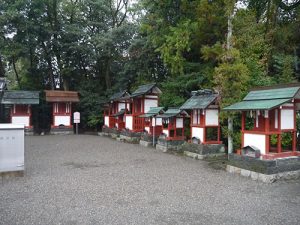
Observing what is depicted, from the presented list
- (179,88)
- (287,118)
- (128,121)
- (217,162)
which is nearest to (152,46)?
(179,88)

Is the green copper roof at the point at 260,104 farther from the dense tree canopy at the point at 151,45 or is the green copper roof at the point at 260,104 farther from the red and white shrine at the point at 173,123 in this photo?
the red and white shrine at the point at 173,123

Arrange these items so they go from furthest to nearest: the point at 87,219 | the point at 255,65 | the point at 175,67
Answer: the point at 175,67 < the point at 255,65 < the point at 87,219

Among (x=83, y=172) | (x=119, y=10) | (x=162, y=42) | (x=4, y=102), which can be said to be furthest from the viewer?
(x=119, y=10)

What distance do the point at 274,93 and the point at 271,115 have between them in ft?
2.71

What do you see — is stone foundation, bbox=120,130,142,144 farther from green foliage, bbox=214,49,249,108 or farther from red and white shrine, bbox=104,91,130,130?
green foliage, bbox=214,49,249,108

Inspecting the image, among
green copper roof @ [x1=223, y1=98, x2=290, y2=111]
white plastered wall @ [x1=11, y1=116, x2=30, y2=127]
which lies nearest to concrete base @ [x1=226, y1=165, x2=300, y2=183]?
green copper roof @ [x1=223, y1=98, x2=290, y2=111]

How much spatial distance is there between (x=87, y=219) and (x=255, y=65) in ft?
38.5

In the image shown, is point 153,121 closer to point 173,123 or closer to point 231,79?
point 173,123

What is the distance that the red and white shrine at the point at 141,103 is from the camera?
1997 cm

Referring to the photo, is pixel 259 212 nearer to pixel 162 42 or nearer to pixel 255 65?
pixel 255 65

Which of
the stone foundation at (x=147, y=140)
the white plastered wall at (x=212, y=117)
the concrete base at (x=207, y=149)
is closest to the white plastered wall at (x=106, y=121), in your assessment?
the stone foundation at (x=147, y=140)

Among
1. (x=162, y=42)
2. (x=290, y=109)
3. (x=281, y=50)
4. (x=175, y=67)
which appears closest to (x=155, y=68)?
(x=162, y=42)

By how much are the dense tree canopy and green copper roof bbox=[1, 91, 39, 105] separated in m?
4.06

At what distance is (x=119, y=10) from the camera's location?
103ft
